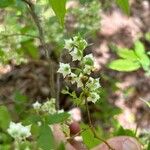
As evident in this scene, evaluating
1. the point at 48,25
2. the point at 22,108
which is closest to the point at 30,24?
the point at 48,25

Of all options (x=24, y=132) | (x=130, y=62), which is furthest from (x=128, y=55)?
(x=24, y=132)

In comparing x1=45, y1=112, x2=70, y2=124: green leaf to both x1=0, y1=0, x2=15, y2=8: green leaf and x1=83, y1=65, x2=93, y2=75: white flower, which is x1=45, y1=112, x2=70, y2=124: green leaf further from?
x1=0, y1=0, x2=15, y2=8: green leaf

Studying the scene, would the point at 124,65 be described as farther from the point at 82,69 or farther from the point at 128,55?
the point at 82,69

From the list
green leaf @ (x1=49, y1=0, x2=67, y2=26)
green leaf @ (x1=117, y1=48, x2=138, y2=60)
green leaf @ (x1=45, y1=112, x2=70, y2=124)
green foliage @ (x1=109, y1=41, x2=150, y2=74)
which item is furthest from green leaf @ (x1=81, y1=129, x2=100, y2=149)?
green leaf @ (x1=117, y1=48, x2=138, y2=60)

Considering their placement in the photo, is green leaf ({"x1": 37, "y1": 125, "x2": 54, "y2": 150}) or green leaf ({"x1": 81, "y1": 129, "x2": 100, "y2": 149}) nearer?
green leaf ({"x1": 37, "y1": 125, "x2": 54, "y2": 150})

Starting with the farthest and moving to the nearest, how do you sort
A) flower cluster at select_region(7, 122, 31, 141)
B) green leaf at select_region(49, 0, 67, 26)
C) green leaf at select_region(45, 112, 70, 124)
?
green leaf at select_region(45, 112, 70, 124), flower cluster at select_region(7, 122, 31, 141), green leaf at select_region(49, 0, 67, 26)

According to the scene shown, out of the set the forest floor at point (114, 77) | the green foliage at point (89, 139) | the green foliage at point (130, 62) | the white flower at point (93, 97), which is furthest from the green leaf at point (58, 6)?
the forest floor at point (114, 77)

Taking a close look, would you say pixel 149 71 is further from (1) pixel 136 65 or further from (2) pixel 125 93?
(2) pixel 125 93
